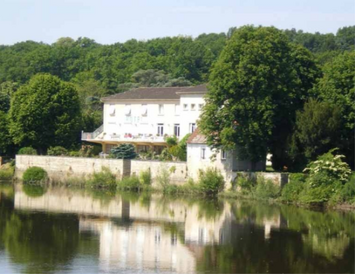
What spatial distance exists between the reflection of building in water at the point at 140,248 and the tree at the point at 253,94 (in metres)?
12.4

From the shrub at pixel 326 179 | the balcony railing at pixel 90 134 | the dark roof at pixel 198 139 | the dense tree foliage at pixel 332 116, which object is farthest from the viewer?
the balcony railing at pixel 90 134

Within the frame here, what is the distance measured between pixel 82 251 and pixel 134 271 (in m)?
5.39

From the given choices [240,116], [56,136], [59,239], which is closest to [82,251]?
[59,239]

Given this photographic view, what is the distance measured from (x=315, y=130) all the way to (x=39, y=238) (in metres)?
20.7

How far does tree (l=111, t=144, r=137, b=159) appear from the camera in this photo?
232 ft

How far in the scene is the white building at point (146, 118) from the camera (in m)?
76.6

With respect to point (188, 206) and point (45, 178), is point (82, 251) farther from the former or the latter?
point (45, 178)

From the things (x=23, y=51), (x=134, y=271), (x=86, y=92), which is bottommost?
Result: (x=134, y=271)

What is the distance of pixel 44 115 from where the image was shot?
76.8 m

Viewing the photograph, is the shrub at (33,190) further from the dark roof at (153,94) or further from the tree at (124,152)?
the dark roof at (153,94)

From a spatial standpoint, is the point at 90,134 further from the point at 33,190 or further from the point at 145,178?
the point at 145,178

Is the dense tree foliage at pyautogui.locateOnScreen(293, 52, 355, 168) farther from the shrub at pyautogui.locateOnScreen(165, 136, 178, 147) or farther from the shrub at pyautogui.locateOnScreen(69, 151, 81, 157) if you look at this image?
the shrub at pyautogui.locateOnScreen(69, 151, 81, 157)

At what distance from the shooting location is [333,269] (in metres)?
37.4

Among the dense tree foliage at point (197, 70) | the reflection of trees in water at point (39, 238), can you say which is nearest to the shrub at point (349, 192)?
the dense tree foliage at point (197, 70)
